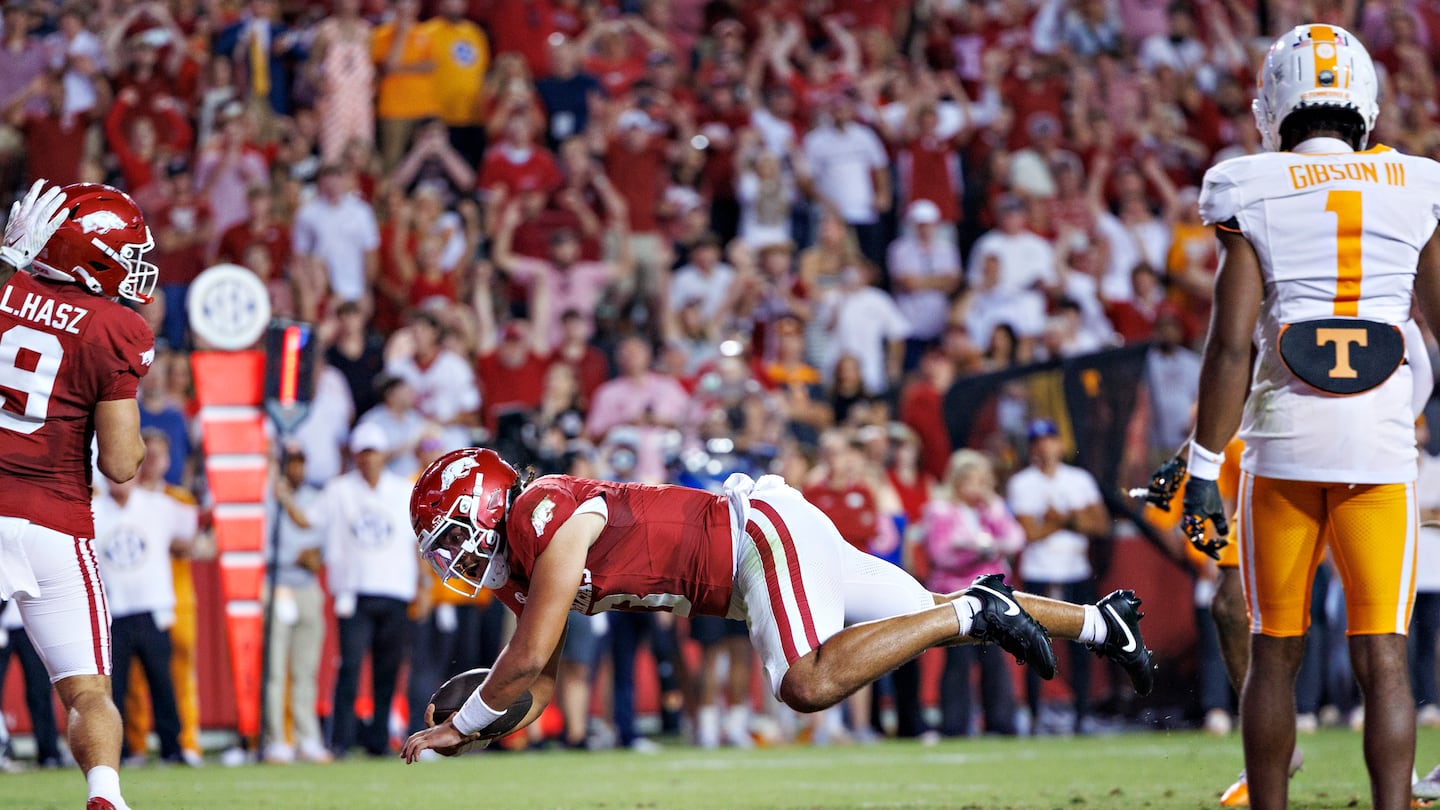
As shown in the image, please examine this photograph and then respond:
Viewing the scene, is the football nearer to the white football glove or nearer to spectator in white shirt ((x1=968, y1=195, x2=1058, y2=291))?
the white football glove

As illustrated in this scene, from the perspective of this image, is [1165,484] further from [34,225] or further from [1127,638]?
[34,225]

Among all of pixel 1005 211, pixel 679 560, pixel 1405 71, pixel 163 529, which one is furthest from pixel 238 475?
pixel 1405 71

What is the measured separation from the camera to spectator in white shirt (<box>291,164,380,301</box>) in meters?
13.4

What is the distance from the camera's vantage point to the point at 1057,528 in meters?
12.4

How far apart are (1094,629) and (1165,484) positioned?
2.48 feet

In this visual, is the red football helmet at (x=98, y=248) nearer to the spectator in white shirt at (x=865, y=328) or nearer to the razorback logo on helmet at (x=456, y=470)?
the razorback logo on helmet at (x=456, y=470)

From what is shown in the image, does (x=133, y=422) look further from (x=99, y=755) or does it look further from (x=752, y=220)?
(x=752, y=220)

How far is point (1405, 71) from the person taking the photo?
17.8 m

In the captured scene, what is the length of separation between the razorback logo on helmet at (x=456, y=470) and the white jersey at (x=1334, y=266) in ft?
7.73

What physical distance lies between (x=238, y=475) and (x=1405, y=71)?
1263cm

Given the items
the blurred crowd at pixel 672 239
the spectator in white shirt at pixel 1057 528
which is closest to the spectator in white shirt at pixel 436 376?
the blurred crowd at pixel 672 239

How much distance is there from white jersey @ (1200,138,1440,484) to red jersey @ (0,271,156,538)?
3482 mm

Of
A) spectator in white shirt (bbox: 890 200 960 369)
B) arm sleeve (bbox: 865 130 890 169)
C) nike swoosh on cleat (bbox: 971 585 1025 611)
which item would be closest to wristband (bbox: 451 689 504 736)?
nike swoosh on cleat (bbox: 971 585 1025 611)

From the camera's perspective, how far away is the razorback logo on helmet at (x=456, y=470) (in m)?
5.44
